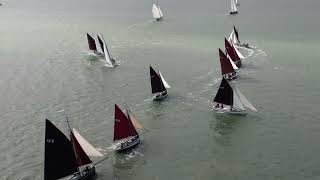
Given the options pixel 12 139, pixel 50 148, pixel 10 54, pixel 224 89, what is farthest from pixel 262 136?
pixel 10 54

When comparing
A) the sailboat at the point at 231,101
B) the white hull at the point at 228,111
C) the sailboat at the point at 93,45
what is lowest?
the white hull at the point at 228,111

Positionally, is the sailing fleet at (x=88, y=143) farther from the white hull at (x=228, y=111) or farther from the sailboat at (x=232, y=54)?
the sailboat at (x=232, y=54)

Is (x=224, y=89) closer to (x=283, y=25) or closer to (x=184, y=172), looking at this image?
(x=184, y=172)

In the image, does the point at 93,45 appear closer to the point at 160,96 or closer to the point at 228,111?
the point at 160,96

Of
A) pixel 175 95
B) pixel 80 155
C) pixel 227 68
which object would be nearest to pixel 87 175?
pixel 80 155

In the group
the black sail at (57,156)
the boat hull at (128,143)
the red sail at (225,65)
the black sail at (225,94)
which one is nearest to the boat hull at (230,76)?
the red sail at (225,65)

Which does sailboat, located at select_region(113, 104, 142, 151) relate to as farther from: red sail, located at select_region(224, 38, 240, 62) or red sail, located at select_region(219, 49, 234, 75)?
red sail, located at select_region(224, 38, 240, 62)

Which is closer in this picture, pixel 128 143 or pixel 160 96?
pixel 128 143
